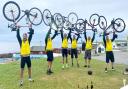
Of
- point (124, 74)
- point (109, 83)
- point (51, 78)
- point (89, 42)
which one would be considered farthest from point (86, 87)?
point (89, 42)

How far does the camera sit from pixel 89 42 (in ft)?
91.3

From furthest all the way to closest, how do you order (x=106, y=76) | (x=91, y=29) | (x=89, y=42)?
(x=91, y=29)
(x=89, y=42)
(x=106, y=76)

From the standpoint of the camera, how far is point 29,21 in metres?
23.5

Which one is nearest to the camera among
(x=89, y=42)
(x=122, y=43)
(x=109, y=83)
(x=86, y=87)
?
(x=86, y=87)

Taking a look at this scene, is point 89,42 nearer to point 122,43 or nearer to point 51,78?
point 51,78

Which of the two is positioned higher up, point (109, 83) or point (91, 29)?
point (91, 29)

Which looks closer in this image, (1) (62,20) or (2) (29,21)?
(2) (29,21)

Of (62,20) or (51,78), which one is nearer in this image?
(51,78)

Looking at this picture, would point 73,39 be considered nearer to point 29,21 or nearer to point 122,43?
point 29,21

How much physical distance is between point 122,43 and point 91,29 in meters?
75.1

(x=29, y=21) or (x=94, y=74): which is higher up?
(x=29, y=21)

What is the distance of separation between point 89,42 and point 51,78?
259 inches

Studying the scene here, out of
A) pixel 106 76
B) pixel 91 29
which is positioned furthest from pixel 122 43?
pixel 106 76

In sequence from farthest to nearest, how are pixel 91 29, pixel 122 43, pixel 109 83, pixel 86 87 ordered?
1. pixel 122 43
2. pixel 91 29
3. pixel 109 83
4. pixel 86 87
